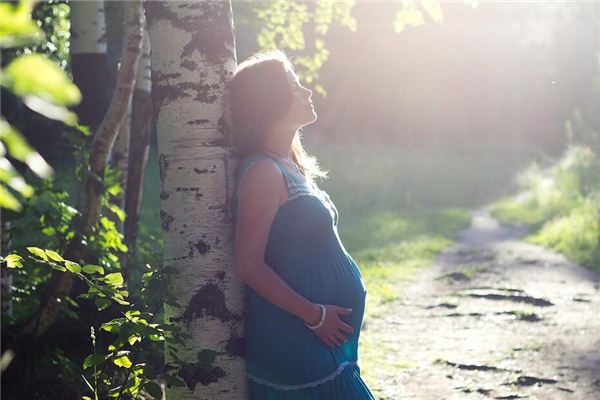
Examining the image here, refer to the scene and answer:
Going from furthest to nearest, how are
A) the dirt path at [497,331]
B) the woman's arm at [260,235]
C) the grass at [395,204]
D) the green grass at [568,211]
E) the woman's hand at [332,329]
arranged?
1. the green grass at [568,211]
2. the grass at [395,204]
3. the dirt path at [497,331]
4. the woman's hand at [332,329]
5. the woman's arm at [260,235]

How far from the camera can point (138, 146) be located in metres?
7.21

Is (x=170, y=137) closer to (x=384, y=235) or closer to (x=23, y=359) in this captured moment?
(x=23, y=359)

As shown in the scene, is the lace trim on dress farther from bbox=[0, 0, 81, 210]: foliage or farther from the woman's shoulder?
bbox=[0, 0, 81, 210]: foliage

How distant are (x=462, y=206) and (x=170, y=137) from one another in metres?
19.3

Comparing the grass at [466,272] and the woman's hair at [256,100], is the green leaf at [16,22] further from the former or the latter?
the grass at [466,272]

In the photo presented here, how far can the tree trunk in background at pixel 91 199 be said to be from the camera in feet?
15.5

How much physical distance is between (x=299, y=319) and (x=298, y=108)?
77 cm

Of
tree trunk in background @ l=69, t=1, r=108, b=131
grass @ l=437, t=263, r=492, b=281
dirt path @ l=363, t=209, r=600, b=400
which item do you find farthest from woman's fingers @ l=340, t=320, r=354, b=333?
grass @ l=437, t=263, r=492, b=281

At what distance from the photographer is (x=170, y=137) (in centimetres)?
310

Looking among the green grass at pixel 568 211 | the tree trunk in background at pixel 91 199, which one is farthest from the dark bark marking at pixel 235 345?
the green grass at pixel 568 211

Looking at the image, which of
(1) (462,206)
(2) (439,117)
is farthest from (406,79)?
(1) (462,206)

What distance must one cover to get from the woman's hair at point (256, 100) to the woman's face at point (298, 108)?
0.07 feet

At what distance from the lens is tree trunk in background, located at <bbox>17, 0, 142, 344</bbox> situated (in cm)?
473

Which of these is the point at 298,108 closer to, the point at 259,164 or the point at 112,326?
the point at 259,164
